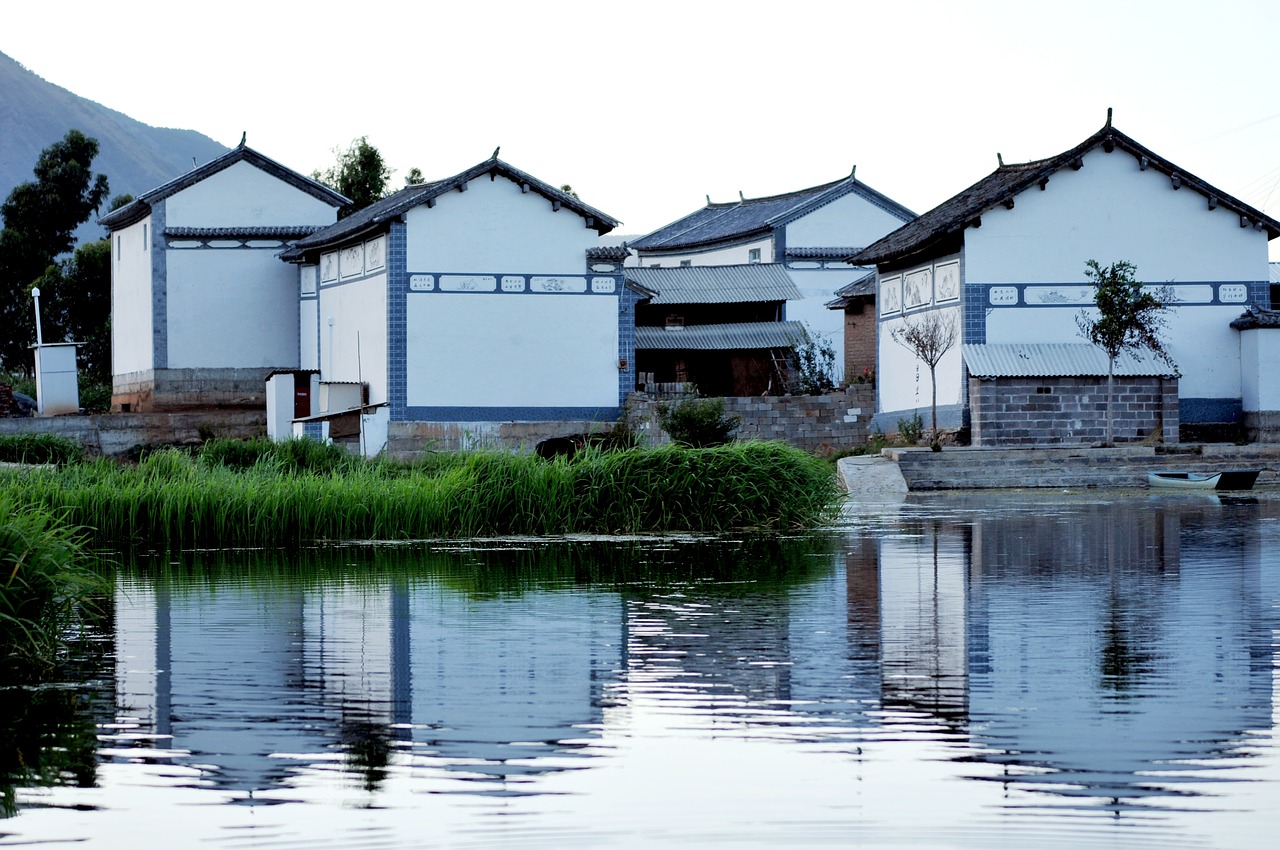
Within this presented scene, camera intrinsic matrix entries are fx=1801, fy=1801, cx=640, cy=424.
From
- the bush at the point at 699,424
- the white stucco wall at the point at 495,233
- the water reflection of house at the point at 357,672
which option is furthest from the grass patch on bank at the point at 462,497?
the white stucco wall at the point at 495,233

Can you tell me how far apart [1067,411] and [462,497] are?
17442 millimetres

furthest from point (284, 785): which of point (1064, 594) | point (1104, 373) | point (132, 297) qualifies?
point (132, 297)

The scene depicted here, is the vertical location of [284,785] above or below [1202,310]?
below

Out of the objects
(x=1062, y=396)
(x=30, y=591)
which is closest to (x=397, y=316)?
(x=1062, y=396)

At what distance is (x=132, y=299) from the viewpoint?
146 ft

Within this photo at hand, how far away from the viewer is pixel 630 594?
13266 millimetres

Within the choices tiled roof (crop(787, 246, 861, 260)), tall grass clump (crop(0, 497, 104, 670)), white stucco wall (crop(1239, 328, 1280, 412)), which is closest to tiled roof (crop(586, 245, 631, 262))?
white stucco wall (crop(1239, 328, 1280, 412))

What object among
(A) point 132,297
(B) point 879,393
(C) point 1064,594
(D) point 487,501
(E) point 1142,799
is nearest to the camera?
(E) point 1142,799

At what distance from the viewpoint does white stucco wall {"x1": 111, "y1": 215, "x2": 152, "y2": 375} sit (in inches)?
1678

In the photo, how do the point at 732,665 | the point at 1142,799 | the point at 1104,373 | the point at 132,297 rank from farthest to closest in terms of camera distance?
1. the point at 132,297
2. the point at 1104,373
3. the point at 732,665
4. the point at 1142,799

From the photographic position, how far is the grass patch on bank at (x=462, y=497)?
1812cm

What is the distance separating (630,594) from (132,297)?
33853 mm

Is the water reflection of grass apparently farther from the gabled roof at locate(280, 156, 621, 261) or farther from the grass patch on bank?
the gabled roof at locate(280, 156, 621, 261)

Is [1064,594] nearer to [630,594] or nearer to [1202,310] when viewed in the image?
[630,594]
